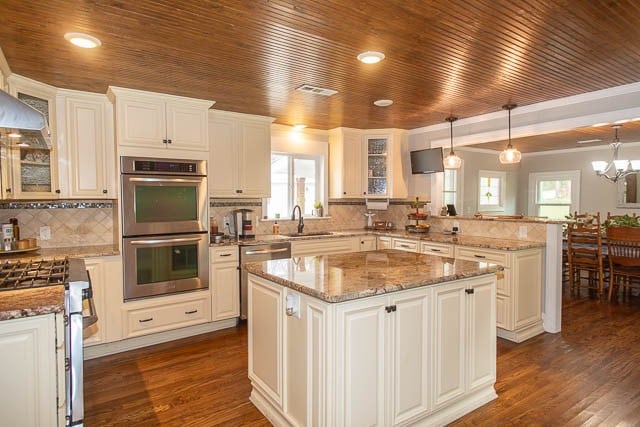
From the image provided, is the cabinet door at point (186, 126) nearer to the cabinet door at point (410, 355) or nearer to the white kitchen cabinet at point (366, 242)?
the white kitchen cabinet at point (366, 242)

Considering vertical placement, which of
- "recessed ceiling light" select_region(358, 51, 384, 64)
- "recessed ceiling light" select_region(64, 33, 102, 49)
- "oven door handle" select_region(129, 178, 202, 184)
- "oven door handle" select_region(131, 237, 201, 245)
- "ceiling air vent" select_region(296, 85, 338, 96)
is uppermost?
"ceiling air vent" select_region(296, 85, 338, 96)

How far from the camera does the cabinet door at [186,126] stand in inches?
146

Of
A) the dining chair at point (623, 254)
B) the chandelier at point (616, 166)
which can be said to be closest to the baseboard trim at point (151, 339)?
the dining chair at point (623, 254)

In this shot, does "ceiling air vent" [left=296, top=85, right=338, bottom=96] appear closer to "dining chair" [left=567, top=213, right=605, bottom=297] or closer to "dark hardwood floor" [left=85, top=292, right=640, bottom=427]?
"dark hardwood floor" [left=85, top=292, right=640, bottom=427]

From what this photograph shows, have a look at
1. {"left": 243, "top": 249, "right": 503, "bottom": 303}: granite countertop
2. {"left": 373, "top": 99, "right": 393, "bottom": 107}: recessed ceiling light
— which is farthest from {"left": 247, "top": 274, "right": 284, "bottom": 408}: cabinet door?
{"left": 373, "top": 99, "right": 393, "bottom": 107}: recessed ceiling light

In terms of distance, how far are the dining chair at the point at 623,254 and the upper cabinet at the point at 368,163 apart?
2.81m

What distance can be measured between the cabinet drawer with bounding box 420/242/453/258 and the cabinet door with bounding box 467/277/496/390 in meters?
1.61

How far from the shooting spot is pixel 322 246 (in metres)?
4.75

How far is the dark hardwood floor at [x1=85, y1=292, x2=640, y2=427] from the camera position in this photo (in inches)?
95.7

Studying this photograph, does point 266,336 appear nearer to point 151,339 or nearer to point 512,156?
point 151,339

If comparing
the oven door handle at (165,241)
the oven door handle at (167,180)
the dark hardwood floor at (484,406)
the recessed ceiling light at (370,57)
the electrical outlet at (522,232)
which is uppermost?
the recessed ceiling light at (370,57)

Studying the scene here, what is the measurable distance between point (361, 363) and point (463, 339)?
2.73 feet

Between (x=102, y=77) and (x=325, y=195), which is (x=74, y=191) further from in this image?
(x=325, y=195)

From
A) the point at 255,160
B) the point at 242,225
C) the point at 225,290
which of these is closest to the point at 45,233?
the point at 225,290
